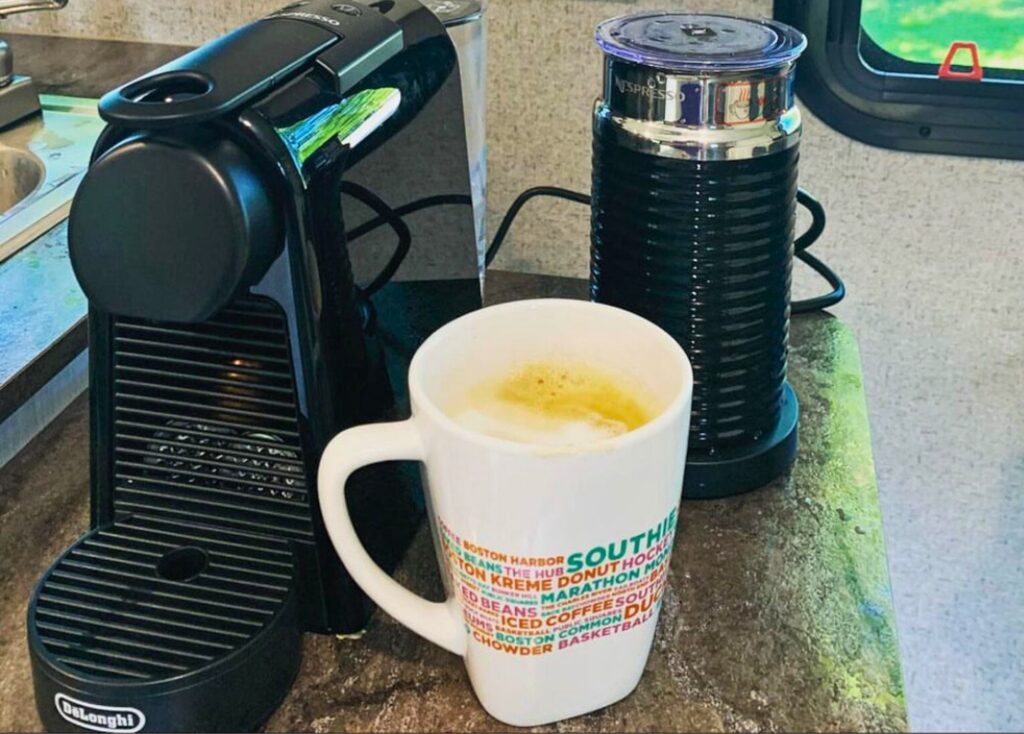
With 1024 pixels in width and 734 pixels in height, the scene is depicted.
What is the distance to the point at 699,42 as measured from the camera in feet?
1.74

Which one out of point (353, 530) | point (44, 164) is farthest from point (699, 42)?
point (44, 164)

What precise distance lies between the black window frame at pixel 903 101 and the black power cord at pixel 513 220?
71 millimetres

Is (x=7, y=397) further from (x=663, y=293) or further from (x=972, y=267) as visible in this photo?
(x=972, y=267)

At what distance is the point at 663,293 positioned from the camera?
0.55m

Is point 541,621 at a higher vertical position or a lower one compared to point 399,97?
lower

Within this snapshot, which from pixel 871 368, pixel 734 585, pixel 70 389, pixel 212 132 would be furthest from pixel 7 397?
pixel 871 368

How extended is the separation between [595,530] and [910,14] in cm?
58

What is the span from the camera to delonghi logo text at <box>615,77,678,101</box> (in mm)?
516

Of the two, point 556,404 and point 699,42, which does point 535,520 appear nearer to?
point 556,404

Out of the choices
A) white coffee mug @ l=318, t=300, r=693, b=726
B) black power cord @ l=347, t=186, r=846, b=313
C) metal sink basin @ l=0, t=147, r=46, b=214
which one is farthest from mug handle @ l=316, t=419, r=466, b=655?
metal sink basin @ l=0, t=147, r=46, b=214

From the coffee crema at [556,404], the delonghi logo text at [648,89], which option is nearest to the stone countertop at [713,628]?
the coffee crema at [556,404]

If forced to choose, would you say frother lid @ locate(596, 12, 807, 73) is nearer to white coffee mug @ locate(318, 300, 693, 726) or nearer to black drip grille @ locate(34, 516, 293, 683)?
white coffee mug @ locate(318, 300, 693, 726)

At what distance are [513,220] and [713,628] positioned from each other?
0.43 m

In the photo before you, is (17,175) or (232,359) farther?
(17,175)
